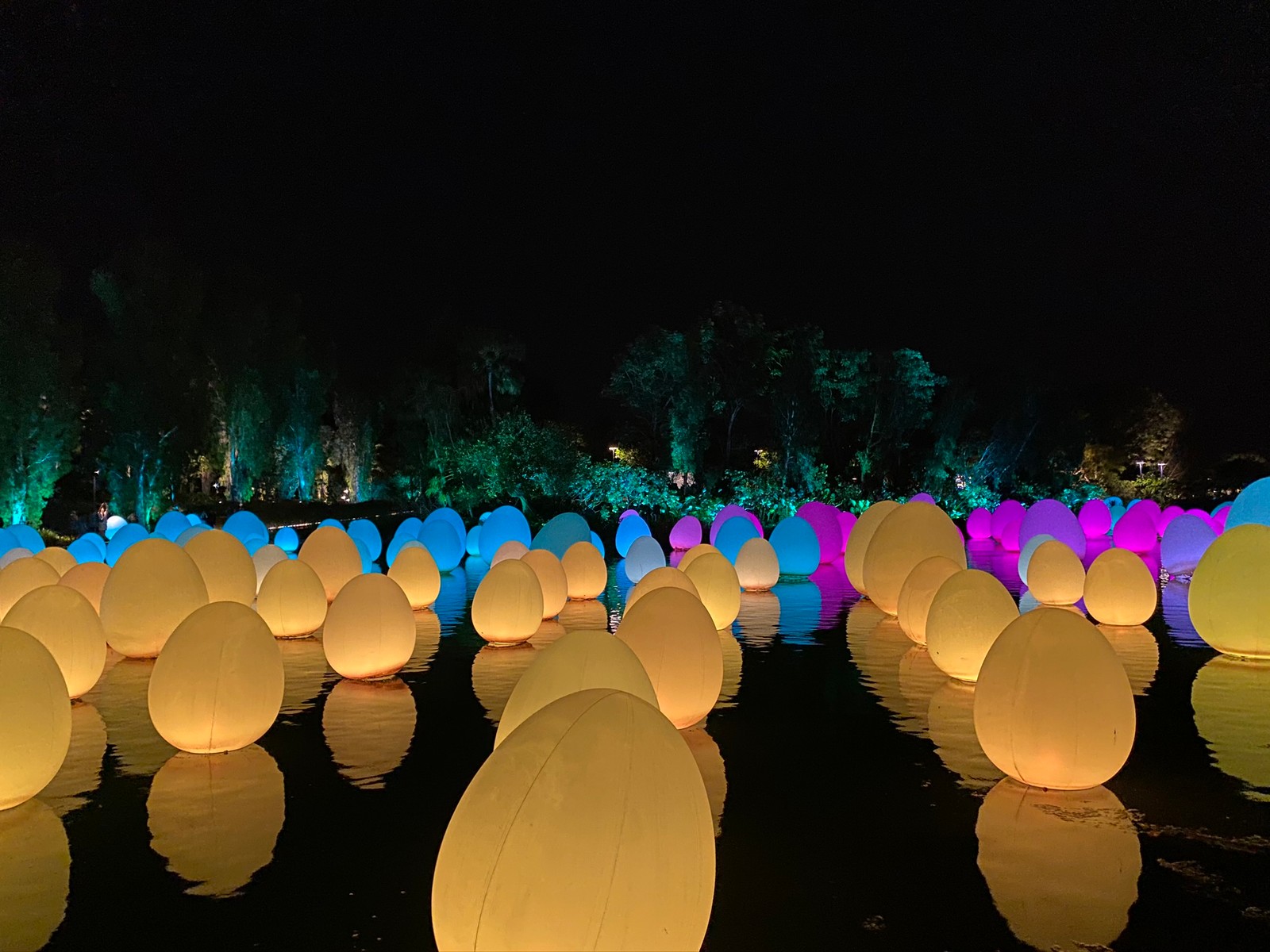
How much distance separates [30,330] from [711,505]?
2185 centimetres

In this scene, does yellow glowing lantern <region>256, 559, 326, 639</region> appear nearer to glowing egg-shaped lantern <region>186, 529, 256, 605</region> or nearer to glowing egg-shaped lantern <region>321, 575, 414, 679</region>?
glowing egg-shaped lantern <region>186, 529, 256, 605</region>

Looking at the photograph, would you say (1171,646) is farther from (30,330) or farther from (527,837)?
(30,330)

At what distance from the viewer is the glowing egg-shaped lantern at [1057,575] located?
14422 millimetres

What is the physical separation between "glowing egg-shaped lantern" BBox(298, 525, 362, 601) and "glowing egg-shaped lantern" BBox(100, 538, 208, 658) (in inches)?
180

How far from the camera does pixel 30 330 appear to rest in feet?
101

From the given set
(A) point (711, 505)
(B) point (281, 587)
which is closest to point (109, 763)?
(B) point (281, 587)

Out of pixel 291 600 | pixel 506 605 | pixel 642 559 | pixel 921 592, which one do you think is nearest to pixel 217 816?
pixel 506 605

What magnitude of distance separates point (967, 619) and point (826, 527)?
14.7 metres

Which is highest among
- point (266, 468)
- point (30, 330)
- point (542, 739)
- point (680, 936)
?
point (30, 330)

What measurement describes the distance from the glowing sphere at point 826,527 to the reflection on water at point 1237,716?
13.1 m

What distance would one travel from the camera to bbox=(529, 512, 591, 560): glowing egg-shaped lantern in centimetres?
2047

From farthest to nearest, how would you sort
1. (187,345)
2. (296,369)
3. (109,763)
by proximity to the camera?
(296,369)
(187,345)
(109,763)

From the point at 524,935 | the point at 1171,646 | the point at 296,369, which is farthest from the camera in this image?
the point at 296,369

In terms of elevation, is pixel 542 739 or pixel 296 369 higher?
pixel 296 369
